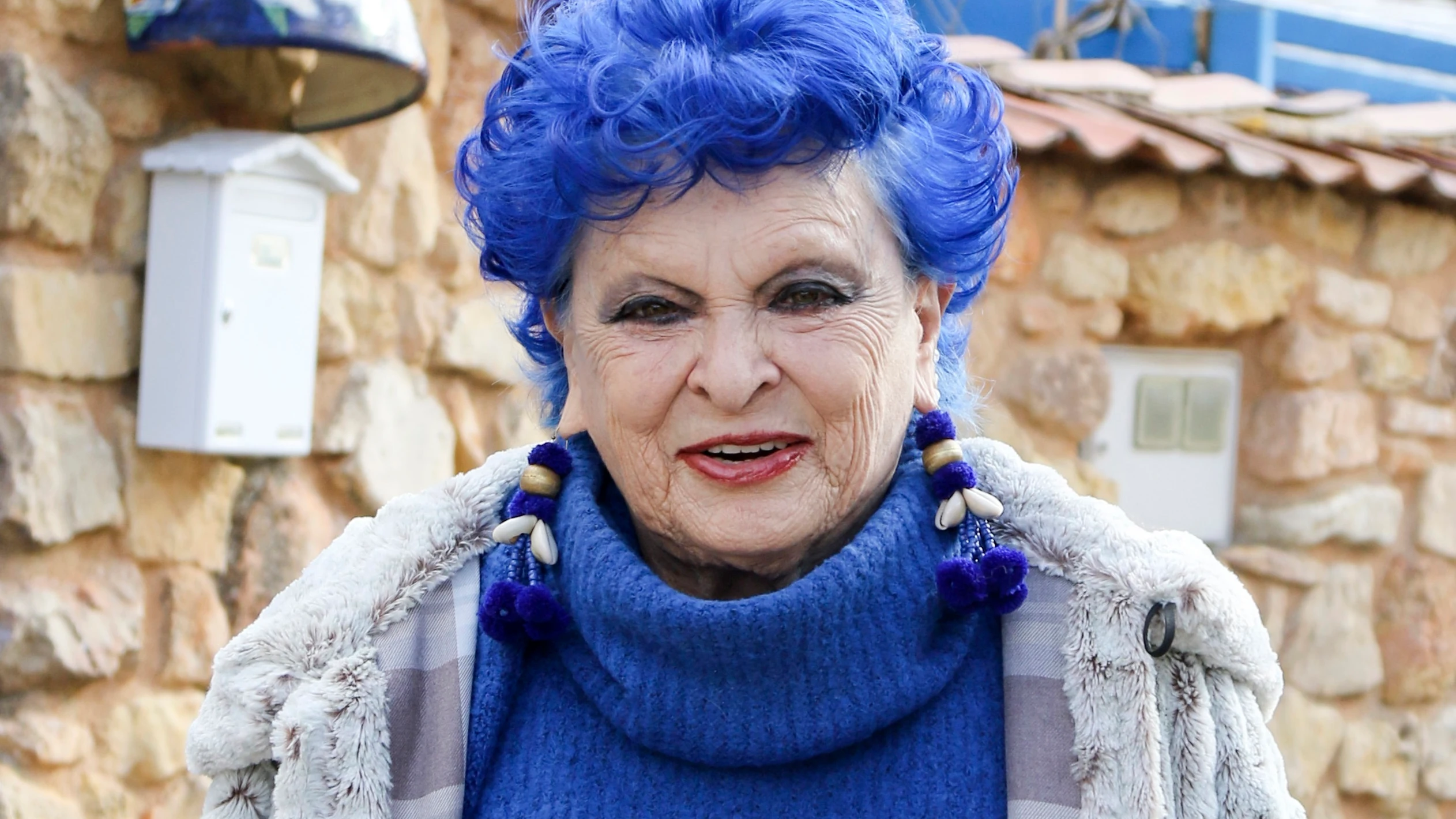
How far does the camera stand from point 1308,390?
3.58m

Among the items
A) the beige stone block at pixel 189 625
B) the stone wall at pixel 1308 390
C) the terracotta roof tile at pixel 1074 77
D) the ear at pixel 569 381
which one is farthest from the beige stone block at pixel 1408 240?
the beige stone block at pixel 189 625

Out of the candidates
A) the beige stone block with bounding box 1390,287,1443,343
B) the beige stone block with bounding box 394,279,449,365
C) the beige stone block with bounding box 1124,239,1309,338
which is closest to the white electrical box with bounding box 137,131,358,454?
the beige stone block with bounding box 394,279,449,365

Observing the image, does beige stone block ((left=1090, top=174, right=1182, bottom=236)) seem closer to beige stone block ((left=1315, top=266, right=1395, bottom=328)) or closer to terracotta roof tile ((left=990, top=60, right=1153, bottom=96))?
terracotta roof tile ((left=990, top=60, right=1153, bottom=96))

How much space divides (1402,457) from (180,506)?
2.84 meters

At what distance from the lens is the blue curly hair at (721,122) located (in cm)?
143

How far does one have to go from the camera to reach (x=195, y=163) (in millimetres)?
2355

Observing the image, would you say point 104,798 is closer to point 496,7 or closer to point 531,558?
point 531,558

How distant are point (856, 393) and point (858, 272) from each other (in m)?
0.12

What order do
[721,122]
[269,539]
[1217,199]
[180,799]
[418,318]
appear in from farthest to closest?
[1217,199], [418,318], [269,539], [180,799], [721,122]

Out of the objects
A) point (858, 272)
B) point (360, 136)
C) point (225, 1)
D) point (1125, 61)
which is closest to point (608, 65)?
point (858, 272)

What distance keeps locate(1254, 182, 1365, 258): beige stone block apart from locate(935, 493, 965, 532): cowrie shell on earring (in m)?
2.20

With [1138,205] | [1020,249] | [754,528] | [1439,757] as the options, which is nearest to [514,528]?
[754,528]

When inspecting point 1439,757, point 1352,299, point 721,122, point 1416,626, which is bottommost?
point 1439,757

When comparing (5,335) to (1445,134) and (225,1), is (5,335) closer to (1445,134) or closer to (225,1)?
(225,1)
